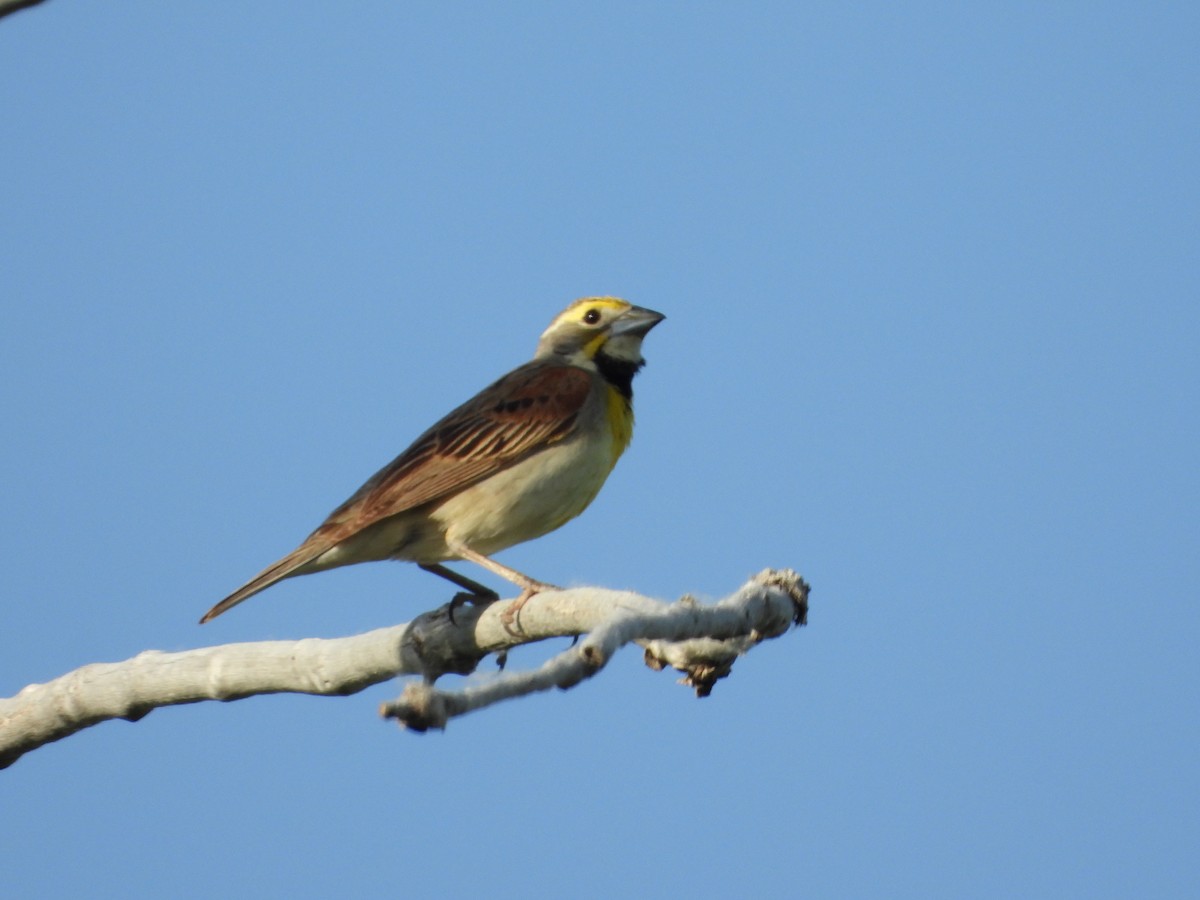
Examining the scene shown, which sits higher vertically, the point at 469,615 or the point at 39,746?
the point at 469,615

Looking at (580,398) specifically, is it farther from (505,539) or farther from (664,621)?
(664,621)

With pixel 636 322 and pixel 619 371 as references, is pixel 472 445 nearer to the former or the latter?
pixel 619 371

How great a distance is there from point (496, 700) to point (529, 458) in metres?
4.56

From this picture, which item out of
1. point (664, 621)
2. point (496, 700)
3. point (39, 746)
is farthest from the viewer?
point (39, 746)

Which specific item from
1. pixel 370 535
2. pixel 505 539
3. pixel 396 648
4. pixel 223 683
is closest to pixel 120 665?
pixel 223 683

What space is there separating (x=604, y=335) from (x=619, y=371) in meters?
0.31

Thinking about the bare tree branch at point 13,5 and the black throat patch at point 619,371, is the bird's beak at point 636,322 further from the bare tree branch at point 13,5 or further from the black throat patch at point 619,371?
the bare tree branch at point 13,5

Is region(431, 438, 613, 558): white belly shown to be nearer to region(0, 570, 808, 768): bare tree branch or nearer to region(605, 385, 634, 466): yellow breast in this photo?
region(605, 385, 634, 466): yellow breast

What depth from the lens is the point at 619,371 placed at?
9.67m

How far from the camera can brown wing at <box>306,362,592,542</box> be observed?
8367 mm

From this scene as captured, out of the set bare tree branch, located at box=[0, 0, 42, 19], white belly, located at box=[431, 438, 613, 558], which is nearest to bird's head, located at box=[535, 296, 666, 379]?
white belly, located at box=[431, 438, 613, 558]

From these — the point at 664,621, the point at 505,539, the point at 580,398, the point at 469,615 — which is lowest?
the point at 664,621

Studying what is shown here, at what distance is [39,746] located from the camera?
6934 millimetres

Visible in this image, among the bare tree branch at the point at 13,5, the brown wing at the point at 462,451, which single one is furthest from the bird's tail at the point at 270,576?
the bare tree branch at the point at 13,5
